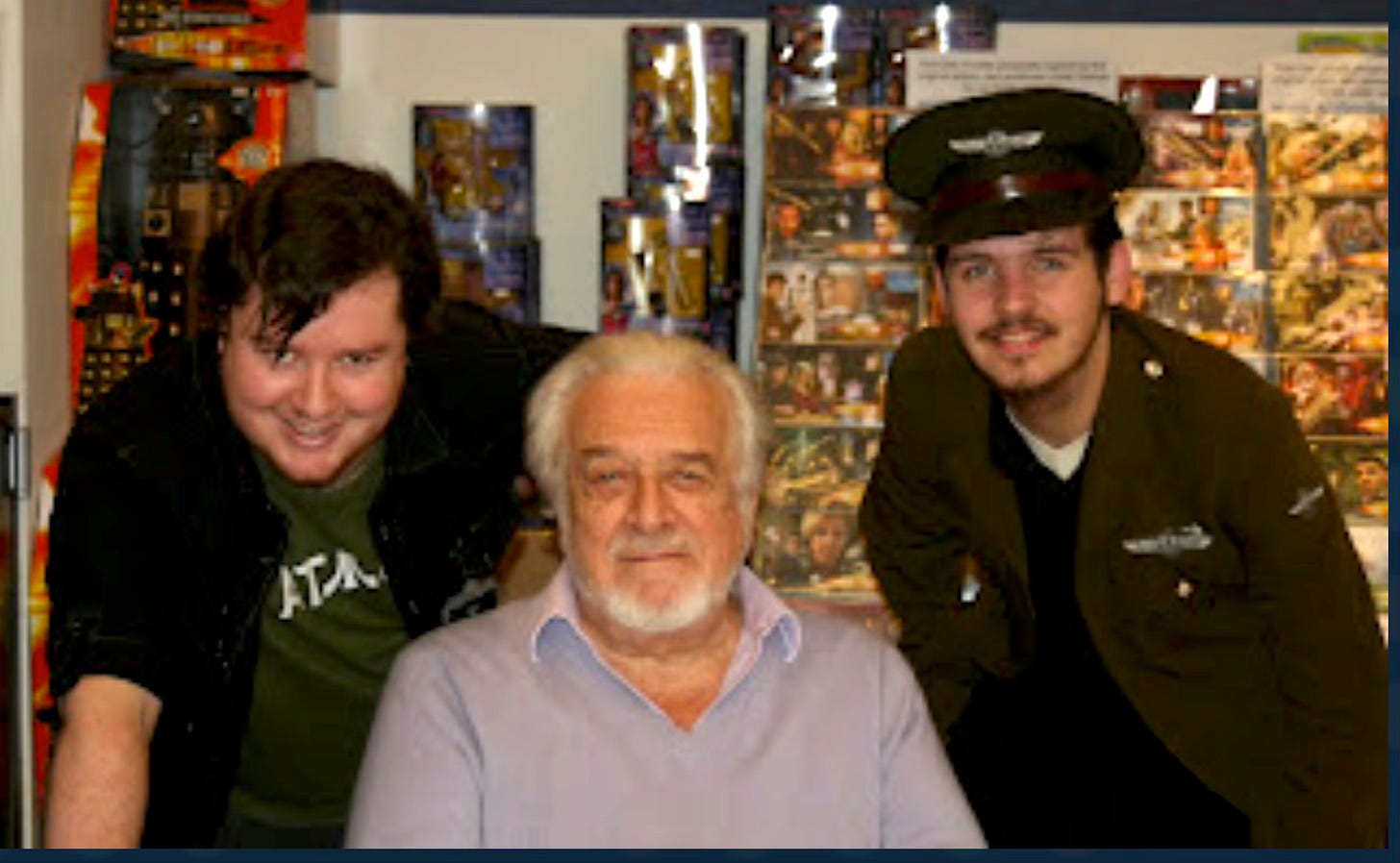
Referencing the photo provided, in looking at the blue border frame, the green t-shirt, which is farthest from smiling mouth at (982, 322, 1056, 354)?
the blue border frame

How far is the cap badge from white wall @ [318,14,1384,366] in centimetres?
189

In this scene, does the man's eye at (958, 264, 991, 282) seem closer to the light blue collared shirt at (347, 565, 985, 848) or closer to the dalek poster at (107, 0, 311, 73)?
the light blue collared shirt at (347, 565, 985, 848)

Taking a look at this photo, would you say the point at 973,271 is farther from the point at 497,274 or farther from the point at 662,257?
the point at 497,274

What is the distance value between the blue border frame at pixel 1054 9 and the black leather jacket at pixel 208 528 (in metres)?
2.10

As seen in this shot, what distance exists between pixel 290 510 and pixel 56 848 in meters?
0.53

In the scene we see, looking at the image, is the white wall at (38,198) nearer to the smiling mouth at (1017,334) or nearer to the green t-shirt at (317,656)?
the green t-shirt at (317,656)

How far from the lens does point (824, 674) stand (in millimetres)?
2439

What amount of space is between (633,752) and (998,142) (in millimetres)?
949

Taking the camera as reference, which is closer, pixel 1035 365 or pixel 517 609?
pixel 517 609

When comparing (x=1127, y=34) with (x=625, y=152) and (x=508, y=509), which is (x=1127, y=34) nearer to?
(x=625, y=152)

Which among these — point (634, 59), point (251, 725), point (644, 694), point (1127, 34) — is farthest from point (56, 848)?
point (1127, 34)

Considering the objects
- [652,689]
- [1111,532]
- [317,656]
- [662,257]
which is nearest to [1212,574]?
[1111,532]

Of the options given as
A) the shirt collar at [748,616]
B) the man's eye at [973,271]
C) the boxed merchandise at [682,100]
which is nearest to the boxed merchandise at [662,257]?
the boxed merchandise at [682,100]

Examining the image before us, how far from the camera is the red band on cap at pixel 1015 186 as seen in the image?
271 cm
